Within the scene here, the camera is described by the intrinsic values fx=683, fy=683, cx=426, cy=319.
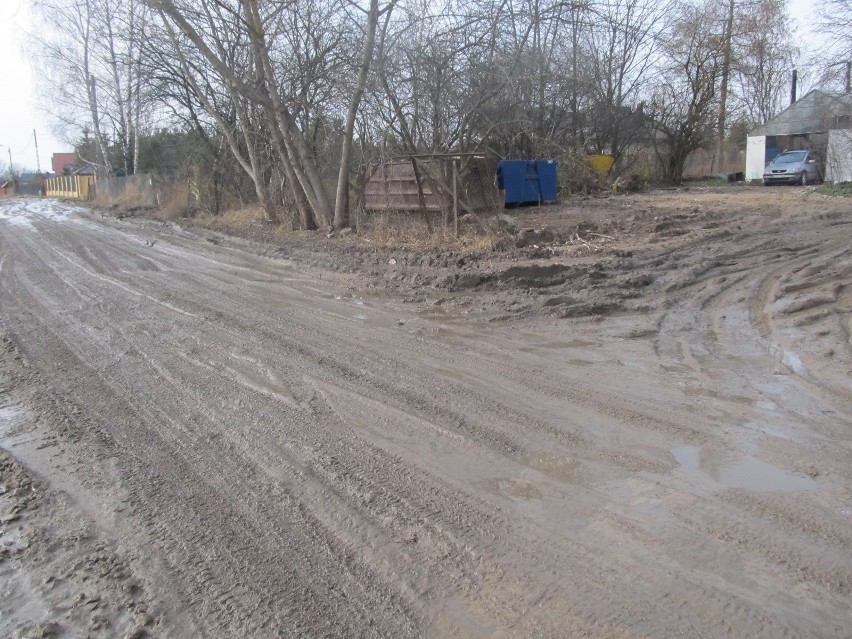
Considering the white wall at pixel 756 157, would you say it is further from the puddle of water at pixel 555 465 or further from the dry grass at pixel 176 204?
the puddle of water at pixel 555 465

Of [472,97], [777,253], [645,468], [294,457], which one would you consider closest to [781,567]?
[645,468]

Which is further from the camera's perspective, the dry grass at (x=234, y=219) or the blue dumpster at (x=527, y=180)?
the blue dumpster at (x=527, y=180)

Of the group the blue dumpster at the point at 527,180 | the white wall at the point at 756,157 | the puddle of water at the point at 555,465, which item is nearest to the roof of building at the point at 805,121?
the white wall at the point at 756,157

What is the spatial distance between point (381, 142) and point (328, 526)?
14.2 meters

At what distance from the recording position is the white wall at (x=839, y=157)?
28.0 meters

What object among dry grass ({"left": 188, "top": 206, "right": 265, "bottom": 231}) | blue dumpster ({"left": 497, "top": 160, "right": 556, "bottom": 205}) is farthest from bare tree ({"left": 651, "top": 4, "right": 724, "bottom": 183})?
dry grass ({"left": 188, "top": 206, "right": 265, "bottom": 231})

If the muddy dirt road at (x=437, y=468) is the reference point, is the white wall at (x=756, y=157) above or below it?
above

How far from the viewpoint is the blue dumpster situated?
20.9 m

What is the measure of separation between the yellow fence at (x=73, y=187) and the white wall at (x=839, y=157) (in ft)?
135

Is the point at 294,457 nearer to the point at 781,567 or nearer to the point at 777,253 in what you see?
the point at 781,567

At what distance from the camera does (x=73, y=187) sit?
5469 cm

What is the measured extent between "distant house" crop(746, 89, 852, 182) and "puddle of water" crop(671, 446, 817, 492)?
21740 millimetres

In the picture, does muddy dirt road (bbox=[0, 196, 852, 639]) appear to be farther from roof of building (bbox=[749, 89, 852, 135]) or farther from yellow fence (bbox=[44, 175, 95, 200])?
yellow fence (bbox=[44, 175, 95, 200])

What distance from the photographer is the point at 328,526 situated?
12.5 feet
